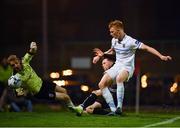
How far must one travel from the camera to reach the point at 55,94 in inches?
666

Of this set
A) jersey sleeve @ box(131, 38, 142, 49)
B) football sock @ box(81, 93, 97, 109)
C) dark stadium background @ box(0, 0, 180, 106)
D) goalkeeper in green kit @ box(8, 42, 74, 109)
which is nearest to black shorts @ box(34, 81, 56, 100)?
goalkeeper in green kit @ box(8, 42, 74, 109)

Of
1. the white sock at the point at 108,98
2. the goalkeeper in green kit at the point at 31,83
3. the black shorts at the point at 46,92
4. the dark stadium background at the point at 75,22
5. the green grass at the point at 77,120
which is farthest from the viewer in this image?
the dark stadium background at the point at 75,22

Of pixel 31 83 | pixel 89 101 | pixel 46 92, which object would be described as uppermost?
pixel 31 83

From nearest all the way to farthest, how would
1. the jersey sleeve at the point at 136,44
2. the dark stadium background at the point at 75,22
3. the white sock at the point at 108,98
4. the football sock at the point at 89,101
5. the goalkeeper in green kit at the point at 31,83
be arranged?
1. the goalkeeper in green kit at the point at 31,83
2. the jersey sleeve at the point at 136,44
3. the white sock at the point at 108,98
4. the football sock at the point at 89,101
5. the dark stadium background at the point at 75,22

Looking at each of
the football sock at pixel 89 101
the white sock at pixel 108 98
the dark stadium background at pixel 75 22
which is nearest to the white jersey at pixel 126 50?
the white sock at pixel 108 98

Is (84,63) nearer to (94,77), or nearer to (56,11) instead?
(94,77)

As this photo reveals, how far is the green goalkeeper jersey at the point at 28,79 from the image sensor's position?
16.8m

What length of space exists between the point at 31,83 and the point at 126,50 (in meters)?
2.01

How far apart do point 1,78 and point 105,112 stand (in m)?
6.25

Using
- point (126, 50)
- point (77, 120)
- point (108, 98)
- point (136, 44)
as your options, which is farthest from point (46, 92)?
point (136, 44)

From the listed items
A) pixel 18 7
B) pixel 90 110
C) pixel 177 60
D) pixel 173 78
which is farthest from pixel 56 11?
pixel 90 110

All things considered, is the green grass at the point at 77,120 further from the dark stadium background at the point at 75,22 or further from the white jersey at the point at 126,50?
the dark stadium background at the point at 75,22

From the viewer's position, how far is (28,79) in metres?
16.8

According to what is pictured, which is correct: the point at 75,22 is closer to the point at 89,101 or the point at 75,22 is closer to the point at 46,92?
the point at 89,101
